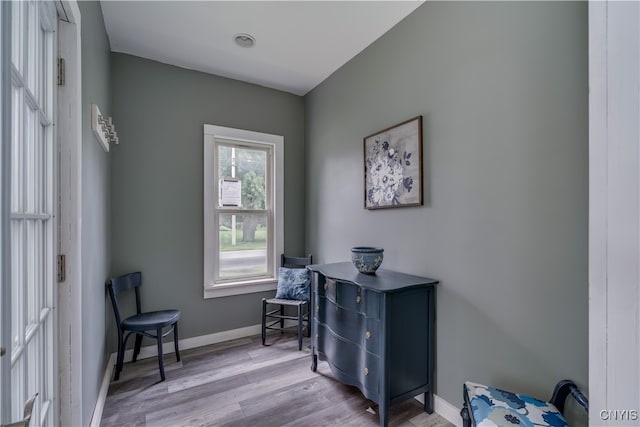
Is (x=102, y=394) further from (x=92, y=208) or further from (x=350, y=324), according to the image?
(x=350, y=324)

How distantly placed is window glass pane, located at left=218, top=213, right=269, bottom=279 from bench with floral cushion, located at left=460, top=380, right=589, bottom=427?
2.40 m

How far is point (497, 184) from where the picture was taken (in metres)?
1.65

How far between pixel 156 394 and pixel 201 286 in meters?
1.00

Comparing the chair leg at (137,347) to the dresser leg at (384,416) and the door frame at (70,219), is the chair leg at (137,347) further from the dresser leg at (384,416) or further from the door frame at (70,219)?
the dresser leg at (384,416)

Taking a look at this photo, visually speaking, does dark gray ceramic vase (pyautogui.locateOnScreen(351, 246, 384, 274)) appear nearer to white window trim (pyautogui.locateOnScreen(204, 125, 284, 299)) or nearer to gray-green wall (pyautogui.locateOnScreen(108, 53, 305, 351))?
white window trim (pyautogui.locateOnScreen(204, 125, 284, 299))

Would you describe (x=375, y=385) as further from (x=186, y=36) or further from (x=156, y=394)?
(x=186, y=36)

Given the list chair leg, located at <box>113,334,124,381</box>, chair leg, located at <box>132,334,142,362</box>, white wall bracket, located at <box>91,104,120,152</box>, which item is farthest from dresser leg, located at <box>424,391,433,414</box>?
white wall bracket, located at <box>91,104,120,152</box>

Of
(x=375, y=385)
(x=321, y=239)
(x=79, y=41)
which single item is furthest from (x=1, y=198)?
(x=321, y=239)

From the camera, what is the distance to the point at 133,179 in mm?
2699

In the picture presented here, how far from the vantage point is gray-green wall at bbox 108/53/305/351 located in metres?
2.66

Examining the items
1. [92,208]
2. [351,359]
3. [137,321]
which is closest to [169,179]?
[92,208]

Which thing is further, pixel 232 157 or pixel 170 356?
pixel 232 157

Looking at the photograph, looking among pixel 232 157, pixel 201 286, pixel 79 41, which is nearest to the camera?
pixel 79 41

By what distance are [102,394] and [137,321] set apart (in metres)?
→ 0.51
